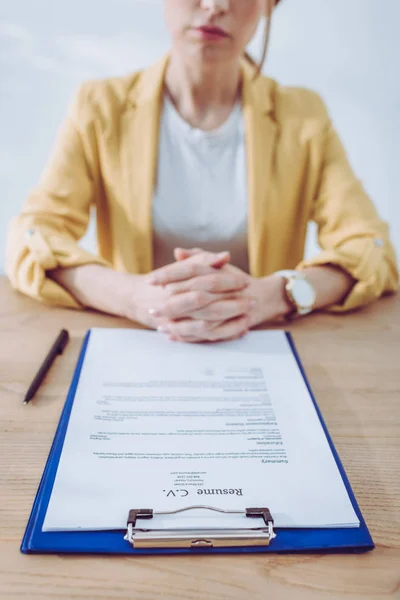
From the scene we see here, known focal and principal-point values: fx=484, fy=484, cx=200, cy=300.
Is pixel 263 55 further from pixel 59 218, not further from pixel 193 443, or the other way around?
pixel 193 443

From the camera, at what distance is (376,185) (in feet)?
5.98

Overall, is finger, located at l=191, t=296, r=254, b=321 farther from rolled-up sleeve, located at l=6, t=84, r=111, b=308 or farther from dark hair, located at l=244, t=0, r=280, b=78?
dark hair, located at l=244, t=0, r=280, b=78

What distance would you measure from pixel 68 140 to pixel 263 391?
70 centimetres

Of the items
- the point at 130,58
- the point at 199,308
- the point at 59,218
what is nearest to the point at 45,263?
the point at 59,218

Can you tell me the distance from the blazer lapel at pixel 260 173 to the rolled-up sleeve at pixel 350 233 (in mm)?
105

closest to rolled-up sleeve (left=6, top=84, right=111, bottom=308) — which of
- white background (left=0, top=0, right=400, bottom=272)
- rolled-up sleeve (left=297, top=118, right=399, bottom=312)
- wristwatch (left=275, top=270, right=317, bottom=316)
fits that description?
wristwatch (left=275, top=270, right=317, bottom=316)

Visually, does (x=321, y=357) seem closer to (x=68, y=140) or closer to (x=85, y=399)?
(x=85, y=399)

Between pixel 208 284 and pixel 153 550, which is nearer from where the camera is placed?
pixel 153 550

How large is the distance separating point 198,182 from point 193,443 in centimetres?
73

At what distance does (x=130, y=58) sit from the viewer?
1.55 meters

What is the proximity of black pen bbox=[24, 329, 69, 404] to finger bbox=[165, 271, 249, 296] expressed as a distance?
158 millimetres

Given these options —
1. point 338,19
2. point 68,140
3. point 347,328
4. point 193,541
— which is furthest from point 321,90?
point 193,541

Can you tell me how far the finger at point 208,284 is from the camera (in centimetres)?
68

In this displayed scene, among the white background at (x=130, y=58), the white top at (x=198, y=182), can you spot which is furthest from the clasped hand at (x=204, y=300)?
the white background at (x=130, y=58)
